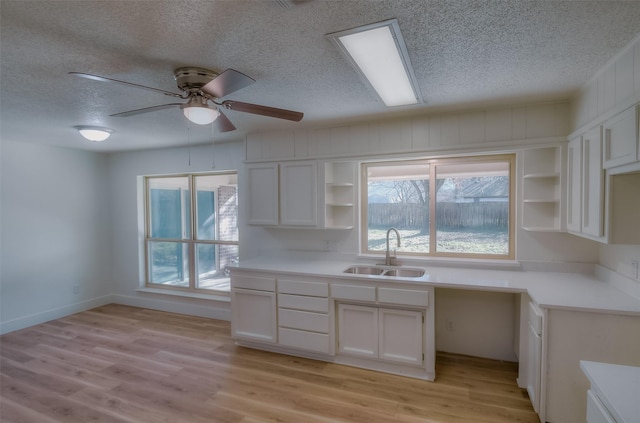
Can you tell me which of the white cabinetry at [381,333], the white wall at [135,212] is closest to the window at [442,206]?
the white cabinetry at [381,333]

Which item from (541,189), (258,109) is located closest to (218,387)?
(258,109)

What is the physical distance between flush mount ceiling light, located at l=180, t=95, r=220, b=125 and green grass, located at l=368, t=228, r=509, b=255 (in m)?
2.25

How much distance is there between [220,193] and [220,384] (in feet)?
8.81

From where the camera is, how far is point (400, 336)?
2816mm

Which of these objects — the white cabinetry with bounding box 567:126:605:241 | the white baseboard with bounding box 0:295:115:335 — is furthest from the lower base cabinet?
the white baseboard with bounding box 0:295:115:335

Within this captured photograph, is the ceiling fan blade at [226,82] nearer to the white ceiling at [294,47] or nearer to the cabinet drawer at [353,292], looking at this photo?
the white ceiling at [294,47]

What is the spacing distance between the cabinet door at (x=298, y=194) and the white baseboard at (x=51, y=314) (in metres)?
3.64

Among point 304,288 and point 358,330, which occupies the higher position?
point 304,288

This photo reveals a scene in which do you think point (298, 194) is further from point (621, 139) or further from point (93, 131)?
point (621, 139)

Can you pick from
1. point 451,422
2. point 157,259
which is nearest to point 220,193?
point 157,259

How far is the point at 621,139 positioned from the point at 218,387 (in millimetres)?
3371

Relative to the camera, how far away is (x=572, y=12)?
4.82ft

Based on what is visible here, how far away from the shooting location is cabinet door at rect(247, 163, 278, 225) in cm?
373

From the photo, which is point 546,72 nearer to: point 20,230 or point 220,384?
point 220,384
